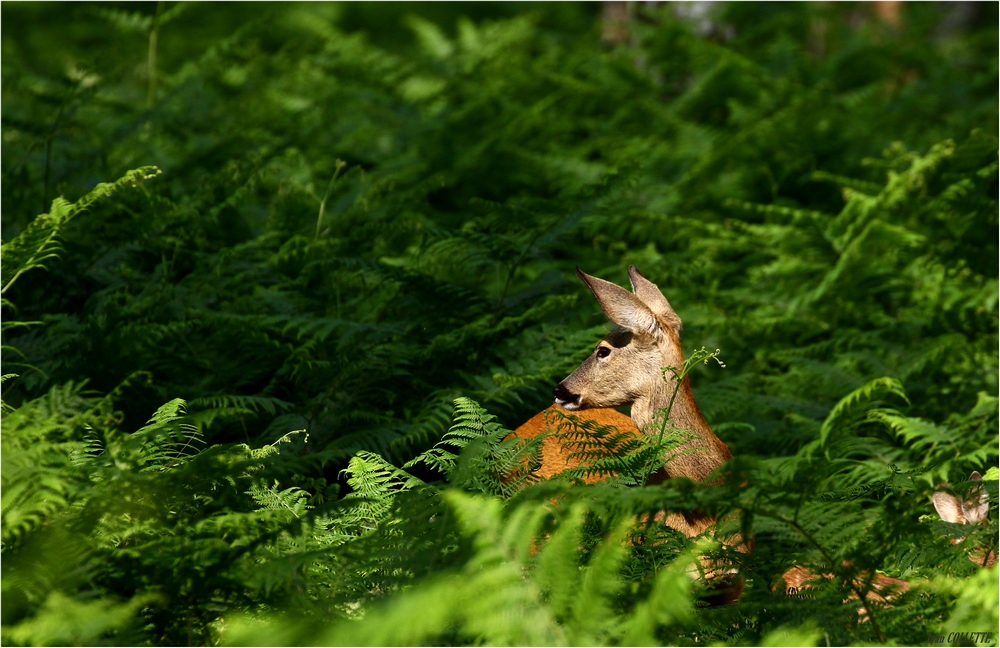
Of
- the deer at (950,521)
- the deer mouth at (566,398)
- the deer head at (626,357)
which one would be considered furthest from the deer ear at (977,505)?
the deer mouth at (566,398)

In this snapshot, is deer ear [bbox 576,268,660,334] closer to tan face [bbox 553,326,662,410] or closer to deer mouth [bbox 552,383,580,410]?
tan face [bbox 553,326,662,410]

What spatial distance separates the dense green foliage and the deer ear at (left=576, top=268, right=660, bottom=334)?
41 centimetres

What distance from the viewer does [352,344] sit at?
405cm

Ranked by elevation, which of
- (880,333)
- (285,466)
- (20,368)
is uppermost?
(285,466)

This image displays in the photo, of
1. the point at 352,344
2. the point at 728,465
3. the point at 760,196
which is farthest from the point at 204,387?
the point at 760,196

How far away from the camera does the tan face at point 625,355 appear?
320 cm

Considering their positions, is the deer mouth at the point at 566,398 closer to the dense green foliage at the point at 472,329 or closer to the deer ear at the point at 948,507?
the dense green foliage at the point at 472,329

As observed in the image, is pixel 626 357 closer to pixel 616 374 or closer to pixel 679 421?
pixel 616 374

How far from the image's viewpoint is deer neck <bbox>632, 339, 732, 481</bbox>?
121 inches

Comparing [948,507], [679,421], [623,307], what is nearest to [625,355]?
[623,307]

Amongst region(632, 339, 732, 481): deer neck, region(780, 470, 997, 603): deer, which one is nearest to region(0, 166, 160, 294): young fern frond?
region(632, 339, 732, 481): deer neck

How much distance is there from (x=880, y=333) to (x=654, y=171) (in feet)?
7.50

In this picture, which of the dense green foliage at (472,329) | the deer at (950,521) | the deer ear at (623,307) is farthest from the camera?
the deer ear at (623,307)

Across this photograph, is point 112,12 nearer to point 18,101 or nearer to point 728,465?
point 18,101
